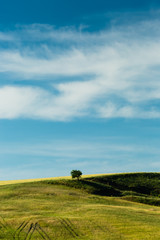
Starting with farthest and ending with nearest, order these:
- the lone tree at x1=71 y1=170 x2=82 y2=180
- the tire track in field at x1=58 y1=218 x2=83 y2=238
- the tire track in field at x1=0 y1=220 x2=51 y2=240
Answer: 1. the lone tree at x1=71 y1=170 x2=82 y2=180
2. the tire track in field at x1=58 y1=218 x2=83 y2=238
3. the tire track in field at x1=0 y1=220 x2=51 y2=240

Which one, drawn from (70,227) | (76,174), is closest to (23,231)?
(70,227)

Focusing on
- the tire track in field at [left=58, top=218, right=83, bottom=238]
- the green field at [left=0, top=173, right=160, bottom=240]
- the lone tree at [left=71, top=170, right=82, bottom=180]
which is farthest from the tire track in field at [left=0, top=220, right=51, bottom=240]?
the lone tree at [left=71, top=170, right=82, bottom=180]

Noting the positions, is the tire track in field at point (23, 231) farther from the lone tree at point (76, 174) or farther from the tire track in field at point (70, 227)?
the lone tree at point (76, 174)

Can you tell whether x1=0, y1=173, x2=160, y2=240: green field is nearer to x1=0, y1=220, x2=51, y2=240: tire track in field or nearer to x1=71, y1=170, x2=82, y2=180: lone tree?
x1=0, y1=220, x2=51, y2=240: tire track in field

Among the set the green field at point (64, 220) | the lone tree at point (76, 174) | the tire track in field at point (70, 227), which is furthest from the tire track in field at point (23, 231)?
the lone tree at point (76, 174)

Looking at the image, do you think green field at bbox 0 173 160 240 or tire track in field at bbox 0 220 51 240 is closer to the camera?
tire track in field at bbox 0 220 51 240

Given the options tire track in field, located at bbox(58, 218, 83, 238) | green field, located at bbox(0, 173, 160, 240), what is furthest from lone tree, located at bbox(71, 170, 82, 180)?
tire track in field, located at bbox(58, 218, 83, 238)

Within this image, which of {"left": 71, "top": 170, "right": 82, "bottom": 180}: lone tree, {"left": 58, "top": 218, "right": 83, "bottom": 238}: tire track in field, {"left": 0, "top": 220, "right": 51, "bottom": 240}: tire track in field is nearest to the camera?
{"left": 0, "top": 220, "right": 51, "bottom": 240}: tire track in field

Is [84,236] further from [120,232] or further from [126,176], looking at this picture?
[126,176]

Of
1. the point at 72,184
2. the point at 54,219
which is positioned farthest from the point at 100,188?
the point at 54,219

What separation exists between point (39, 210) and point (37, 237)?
1687cm

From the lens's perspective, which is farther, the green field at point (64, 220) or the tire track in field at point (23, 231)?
the green field at point (64, 220)

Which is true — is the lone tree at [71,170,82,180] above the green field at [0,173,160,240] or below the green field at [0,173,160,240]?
above

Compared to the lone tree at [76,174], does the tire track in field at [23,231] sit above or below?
below
